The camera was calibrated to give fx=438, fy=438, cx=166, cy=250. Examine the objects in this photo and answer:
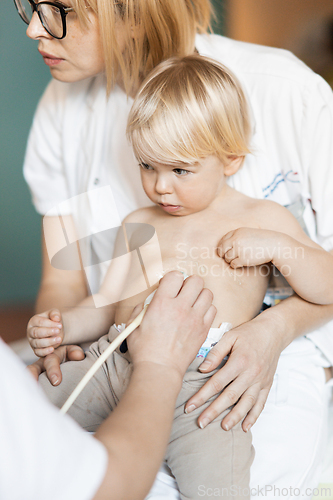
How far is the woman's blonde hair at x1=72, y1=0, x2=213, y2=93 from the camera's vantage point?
689mm

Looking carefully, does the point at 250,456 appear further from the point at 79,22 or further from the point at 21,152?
the point at 79,22

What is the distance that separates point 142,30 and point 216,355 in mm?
562

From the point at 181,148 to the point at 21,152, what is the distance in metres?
0.25

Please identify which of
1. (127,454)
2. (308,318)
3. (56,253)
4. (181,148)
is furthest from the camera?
(308,318)

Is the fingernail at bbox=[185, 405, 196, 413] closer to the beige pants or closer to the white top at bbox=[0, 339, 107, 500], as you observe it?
the beige pants

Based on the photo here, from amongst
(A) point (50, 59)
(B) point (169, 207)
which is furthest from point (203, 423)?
(A) point (50, 59)

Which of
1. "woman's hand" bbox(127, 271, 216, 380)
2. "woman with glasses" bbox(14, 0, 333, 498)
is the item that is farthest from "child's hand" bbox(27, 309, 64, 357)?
"woman's hand" bbox(127, 271, 216, 380)

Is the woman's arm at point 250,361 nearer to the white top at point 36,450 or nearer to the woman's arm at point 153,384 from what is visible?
the woman's arm at point 153,384

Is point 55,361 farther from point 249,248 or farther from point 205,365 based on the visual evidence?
point 249,248

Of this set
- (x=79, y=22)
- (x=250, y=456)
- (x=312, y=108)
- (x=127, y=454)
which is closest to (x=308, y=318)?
(x=250, y=456)

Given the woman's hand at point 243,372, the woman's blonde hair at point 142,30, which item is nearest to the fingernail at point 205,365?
the woman's hand at point 243,372

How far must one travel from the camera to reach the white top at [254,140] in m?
0.82

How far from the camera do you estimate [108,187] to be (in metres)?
0.78

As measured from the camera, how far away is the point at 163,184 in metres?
0.72
